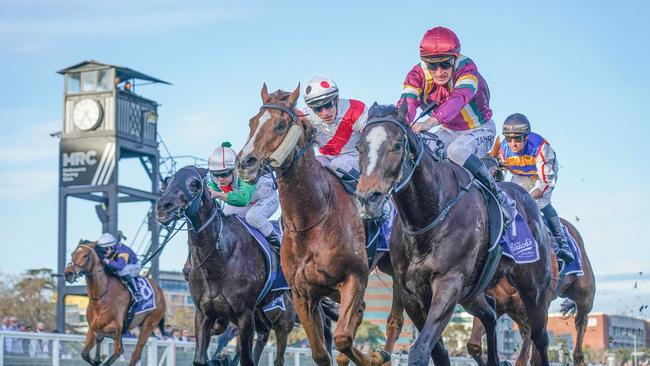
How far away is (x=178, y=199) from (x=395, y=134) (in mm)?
4272

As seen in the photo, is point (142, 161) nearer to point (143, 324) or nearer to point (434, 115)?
point (143, 324)

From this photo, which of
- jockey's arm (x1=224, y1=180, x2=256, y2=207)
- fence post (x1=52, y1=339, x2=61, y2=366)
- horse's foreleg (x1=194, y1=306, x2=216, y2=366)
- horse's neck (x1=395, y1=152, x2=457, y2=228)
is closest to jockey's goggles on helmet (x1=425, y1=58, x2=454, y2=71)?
horse's neck (x1=395, y1=152, x2=457, y2=228)

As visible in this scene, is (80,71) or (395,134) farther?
(80,71)

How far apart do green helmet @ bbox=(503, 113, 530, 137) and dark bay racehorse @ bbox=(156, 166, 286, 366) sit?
126 inches

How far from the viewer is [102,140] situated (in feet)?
162

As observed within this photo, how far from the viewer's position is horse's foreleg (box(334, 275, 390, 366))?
9595 millimetres

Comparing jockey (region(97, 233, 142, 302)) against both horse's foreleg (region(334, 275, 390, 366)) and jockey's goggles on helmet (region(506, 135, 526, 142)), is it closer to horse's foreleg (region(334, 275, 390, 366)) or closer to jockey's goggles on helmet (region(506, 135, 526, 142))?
jockey's goggles on helmet (region(506, 135, 526, 142))

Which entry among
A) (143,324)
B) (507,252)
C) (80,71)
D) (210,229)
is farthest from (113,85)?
(507,252)

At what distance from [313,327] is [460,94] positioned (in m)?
2.33

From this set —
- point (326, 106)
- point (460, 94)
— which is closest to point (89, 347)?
point (326, 106)

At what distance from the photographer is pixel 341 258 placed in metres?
10.1

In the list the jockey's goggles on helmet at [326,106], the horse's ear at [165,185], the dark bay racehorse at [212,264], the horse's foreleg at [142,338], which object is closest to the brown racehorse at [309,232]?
the jockey's goggles on helmet at [326,106]

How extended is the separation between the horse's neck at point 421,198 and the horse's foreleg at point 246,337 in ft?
12.1

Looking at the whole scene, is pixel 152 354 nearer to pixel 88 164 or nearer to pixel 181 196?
pixel 181 196
